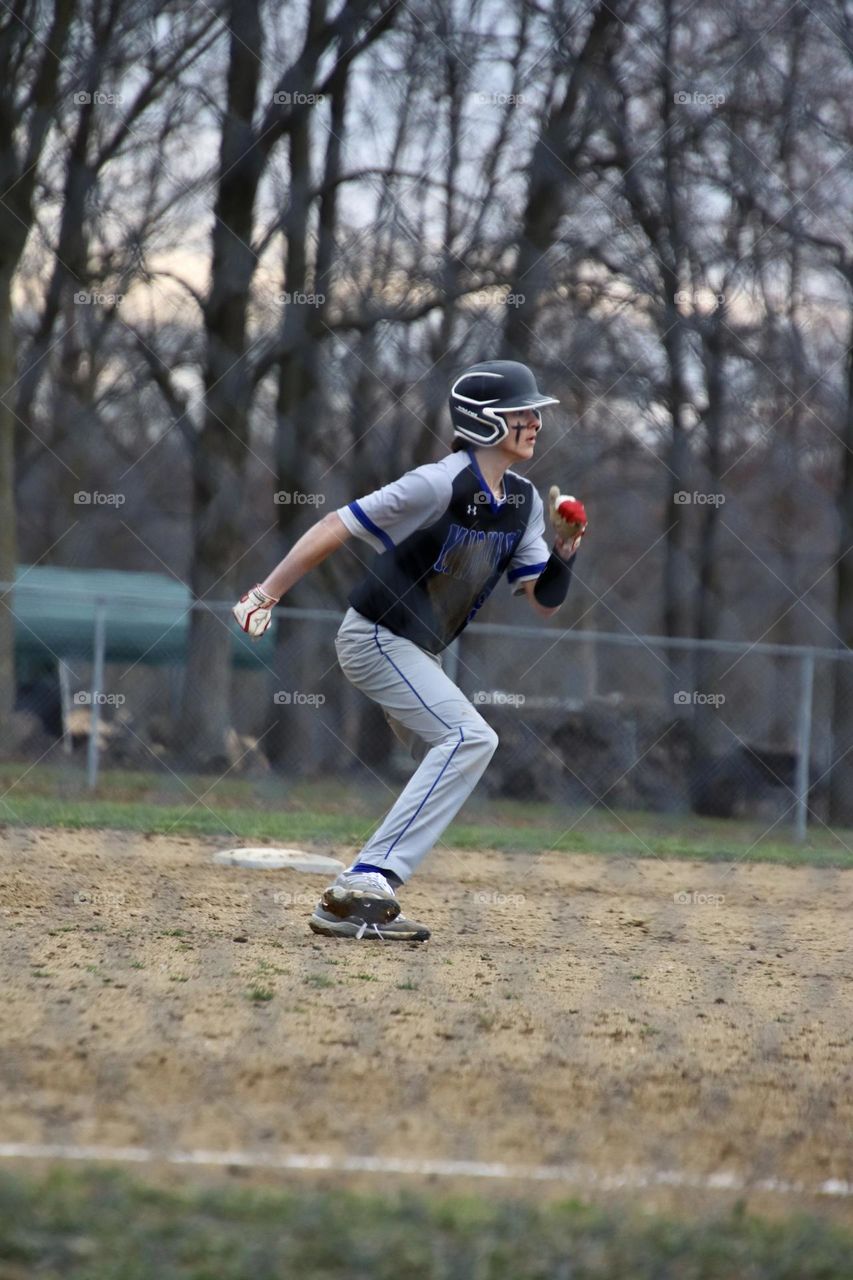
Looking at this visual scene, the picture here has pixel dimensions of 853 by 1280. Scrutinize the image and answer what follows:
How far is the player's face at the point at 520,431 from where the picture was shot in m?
4.15

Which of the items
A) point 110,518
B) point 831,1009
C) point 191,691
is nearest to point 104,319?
point 191,691

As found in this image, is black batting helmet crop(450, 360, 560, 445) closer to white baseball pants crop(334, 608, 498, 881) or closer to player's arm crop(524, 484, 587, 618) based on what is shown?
player's arm crop(524, 484, 587, 618)

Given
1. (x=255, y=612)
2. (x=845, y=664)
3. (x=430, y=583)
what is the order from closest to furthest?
(x=255, y=612) < (x=430, y=583) < (x=845, y=664)

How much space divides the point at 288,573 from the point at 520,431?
762 mm

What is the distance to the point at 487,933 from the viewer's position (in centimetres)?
448

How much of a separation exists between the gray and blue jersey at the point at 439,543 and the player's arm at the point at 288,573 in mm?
51

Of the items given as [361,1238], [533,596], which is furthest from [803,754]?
[361,1238]

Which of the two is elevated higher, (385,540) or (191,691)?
(385,540)

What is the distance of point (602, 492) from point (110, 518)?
319 inches

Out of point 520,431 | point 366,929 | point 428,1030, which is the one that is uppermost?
point 520,431

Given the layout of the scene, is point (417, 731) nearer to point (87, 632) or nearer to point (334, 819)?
point (334, 819)

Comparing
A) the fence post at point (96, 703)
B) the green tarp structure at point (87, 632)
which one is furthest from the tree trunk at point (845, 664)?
the green tarp structure at point (87, 632)

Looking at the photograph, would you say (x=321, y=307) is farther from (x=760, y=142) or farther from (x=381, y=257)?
(x=760, y=142)

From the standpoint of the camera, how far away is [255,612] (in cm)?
387
